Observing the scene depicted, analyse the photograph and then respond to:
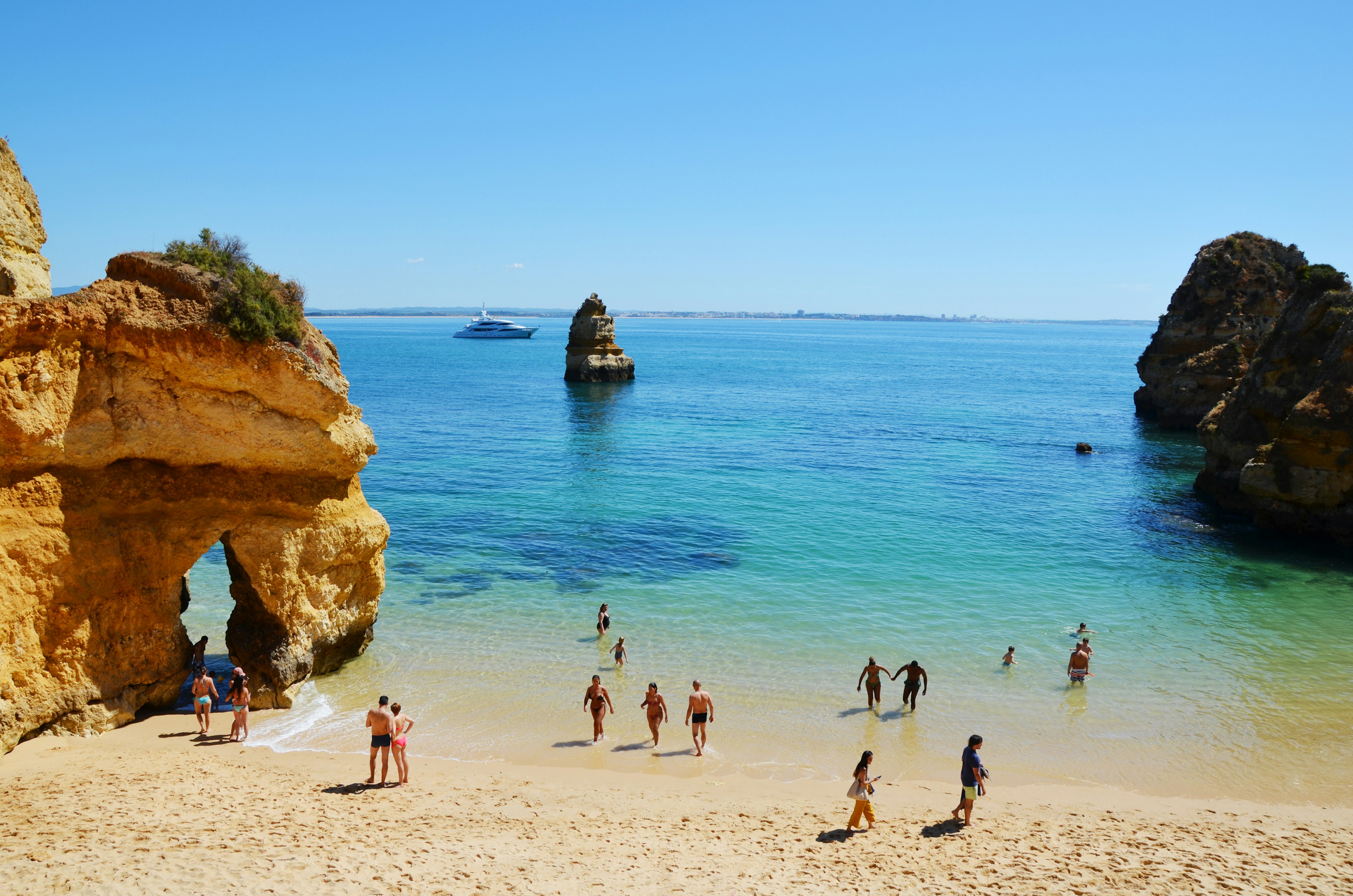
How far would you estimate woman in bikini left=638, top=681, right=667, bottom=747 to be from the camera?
15.3m

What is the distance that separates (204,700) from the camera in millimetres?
14680

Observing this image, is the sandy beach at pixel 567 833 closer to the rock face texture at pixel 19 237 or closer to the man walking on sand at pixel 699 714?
the man walking on sand at pixel 699 714

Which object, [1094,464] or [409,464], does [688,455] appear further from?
[1094,464]

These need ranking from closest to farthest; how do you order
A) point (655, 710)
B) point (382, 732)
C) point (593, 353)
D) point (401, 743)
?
point (382, 732) → point (401, 743) → point (655, 710) → point (593, 353)

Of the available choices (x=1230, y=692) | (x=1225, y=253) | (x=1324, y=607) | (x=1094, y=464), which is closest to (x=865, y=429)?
(x=1094, y=464)

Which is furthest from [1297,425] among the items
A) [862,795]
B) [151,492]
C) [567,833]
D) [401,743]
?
[151,492]

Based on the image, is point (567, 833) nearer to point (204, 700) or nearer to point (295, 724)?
point (295, 724)

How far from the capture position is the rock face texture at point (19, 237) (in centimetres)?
1347

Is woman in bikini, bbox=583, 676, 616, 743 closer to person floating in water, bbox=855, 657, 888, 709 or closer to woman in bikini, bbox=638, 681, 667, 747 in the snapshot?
woman in bikini, bbox=638, 681, 667, 747

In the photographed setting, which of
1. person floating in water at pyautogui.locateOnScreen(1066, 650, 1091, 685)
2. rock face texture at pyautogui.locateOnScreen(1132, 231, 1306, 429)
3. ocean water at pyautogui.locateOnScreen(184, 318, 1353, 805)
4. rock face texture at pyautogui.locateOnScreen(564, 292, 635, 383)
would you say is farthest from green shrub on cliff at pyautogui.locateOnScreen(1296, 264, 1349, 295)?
rock face texture at pyautogui.locateOnScreen(564, 292, 635, 383)

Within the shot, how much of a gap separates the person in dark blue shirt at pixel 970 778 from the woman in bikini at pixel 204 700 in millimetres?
12668

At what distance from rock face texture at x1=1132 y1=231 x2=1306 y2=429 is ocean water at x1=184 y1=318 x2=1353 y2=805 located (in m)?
9.68

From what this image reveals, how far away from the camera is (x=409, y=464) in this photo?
1673 inches

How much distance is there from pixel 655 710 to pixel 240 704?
7.21 meters
